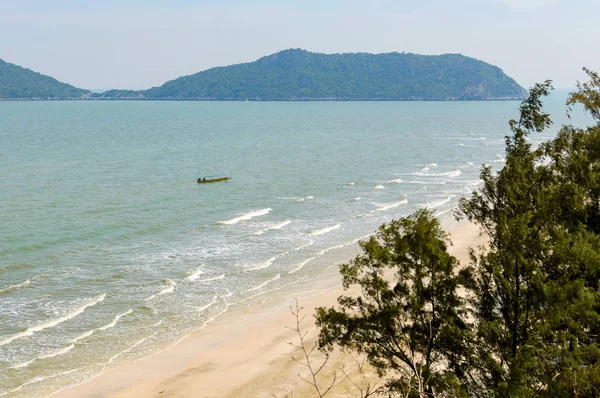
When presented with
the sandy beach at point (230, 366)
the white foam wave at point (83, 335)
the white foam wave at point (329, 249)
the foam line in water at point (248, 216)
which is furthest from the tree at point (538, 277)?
the foam line in water at point (248, 216)

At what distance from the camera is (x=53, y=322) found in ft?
97.2

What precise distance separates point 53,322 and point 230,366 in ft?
29.7

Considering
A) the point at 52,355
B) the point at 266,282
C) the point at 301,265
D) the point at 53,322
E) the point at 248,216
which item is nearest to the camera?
the point at 52,355

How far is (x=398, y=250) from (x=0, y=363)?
690 inches

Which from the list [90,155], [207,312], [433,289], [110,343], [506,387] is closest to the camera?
[506,387]

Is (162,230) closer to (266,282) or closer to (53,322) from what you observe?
(266,282)

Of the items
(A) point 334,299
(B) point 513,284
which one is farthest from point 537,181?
(A) point 334,299

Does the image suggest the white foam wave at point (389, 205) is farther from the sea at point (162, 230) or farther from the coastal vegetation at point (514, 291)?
the coastal vegetation at point (514, 291)

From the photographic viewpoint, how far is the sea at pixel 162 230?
95.2ft

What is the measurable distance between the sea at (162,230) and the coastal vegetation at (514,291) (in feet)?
45.0

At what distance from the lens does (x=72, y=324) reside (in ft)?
97.5

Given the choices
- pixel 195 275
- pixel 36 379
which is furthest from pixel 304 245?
pixel 36 379

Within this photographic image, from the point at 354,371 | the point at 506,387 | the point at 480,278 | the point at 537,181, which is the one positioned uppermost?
the point at 537,181

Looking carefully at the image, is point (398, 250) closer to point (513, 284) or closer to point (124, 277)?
point (513, 284)
